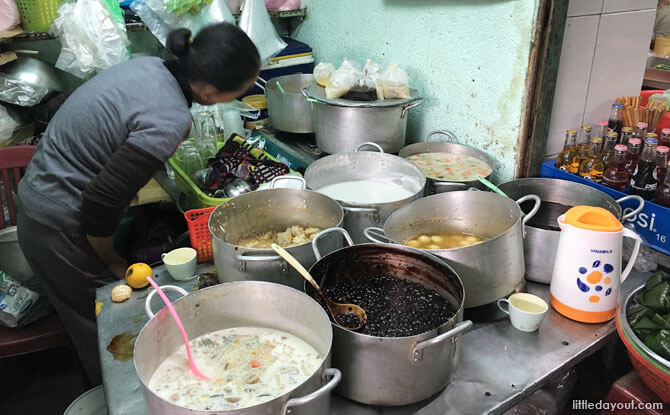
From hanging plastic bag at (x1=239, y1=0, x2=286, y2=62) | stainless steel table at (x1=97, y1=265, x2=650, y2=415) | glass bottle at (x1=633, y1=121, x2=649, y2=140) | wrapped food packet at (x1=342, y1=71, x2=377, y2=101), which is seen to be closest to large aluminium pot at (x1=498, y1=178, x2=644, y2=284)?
stainless steel table at (x1=97, y1=265, x2=650, y2=415)

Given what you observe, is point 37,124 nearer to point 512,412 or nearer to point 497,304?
point 497,304

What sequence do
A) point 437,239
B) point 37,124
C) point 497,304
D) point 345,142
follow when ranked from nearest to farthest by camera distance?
point 497,304 → point 437,239 → point 345,142 → point 37,124

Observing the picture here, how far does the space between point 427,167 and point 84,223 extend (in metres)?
1.51

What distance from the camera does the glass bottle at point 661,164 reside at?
177 cm

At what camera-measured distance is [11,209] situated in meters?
2.46

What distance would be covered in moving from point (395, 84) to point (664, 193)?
1.25 m

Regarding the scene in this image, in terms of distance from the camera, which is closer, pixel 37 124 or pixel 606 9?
pixel 606 9

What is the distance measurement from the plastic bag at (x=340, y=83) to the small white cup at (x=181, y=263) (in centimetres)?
111

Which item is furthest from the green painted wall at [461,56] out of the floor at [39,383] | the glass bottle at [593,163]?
A: the floor at [39,383]

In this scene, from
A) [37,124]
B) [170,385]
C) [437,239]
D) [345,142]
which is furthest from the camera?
[37,124]

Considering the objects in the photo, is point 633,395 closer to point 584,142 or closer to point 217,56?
point 584,142

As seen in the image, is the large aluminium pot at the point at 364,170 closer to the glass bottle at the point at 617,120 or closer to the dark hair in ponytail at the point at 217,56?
the dark hair in ponytail at the point at 217,56

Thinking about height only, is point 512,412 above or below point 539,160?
below

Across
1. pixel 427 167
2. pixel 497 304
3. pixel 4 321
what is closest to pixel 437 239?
pixel 497 304
